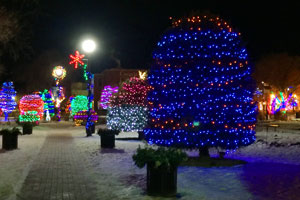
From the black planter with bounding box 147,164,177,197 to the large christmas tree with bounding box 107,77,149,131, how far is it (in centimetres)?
1575

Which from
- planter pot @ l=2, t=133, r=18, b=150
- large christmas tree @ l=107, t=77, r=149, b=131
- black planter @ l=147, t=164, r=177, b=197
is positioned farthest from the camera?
large christmas tree @ l=107, t=77, r=149, b=131

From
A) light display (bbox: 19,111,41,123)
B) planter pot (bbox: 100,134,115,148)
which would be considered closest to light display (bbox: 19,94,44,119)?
light display (bbox: 19,111,41,123)

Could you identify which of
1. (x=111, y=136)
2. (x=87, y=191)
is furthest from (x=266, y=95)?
(x=87, y=191)

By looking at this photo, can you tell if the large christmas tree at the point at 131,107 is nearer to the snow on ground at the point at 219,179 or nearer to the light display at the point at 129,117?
the light display at the point at 129,117

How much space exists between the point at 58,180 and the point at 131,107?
14756 millimetres

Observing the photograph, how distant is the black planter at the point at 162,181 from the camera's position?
8.42 meters

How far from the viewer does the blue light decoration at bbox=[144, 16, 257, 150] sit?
12781 mm

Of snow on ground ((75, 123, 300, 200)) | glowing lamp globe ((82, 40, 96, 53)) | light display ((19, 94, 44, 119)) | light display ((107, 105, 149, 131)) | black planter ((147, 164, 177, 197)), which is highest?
glowing lamp globe ((82, 40, 96, 53))

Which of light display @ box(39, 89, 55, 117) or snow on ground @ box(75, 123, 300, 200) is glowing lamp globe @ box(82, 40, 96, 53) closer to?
snow on ground @ box(75, 123, 300, 200)

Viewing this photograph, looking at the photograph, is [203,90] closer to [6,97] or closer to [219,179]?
[219,179]

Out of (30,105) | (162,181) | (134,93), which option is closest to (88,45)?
(134,93)

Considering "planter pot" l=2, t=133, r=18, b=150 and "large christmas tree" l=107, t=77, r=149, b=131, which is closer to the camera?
"planter pot" l=2, t=133, r=18, b=150

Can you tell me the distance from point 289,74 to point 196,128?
47.8m

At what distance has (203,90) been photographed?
12.8m
